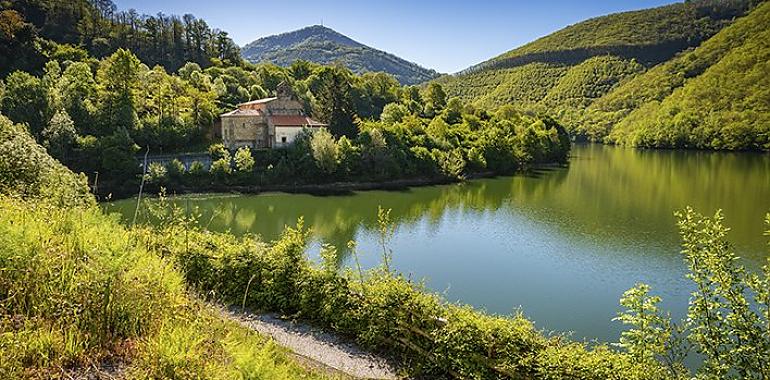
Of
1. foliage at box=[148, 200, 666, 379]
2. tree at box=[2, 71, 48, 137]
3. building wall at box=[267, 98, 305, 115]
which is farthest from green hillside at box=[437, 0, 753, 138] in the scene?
foliage at box=[148, 200, 666, 379]

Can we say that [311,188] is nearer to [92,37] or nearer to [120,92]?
[120,92]

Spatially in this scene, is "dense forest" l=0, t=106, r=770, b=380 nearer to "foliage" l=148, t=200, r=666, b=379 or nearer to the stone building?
"foliage" l=148, t=200, r=666, b=379

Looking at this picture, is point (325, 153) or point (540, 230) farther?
point (325, 153)

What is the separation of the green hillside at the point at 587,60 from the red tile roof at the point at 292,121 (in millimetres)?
86147

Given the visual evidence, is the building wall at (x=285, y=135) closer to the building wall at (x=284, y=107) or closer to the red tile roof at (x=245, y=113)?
the red tile roof at (x=245, y=113)

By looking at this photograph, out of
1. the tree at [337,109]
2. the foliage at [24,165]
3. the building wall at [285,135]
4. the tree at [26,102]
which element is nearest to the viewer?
the foliage at [24,165]

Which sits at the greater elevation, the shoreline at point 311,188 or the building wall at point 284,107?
the building wall at point 284,107

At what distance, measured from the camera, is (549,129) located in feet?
222

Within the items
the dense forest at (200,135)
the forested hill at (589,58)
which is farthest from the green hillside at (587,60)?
the dense forest at (200,135)

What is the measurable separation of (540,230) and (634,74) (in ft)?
413

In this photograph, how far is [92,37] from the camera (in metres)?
64.0

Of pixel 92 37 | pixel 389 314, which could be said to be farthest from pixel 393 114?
pixel 389 314

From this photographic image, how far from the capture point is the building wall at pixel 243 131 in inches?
1767

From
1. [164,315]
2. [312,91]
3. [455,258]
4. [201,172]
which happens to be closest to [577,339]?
[455,258]
